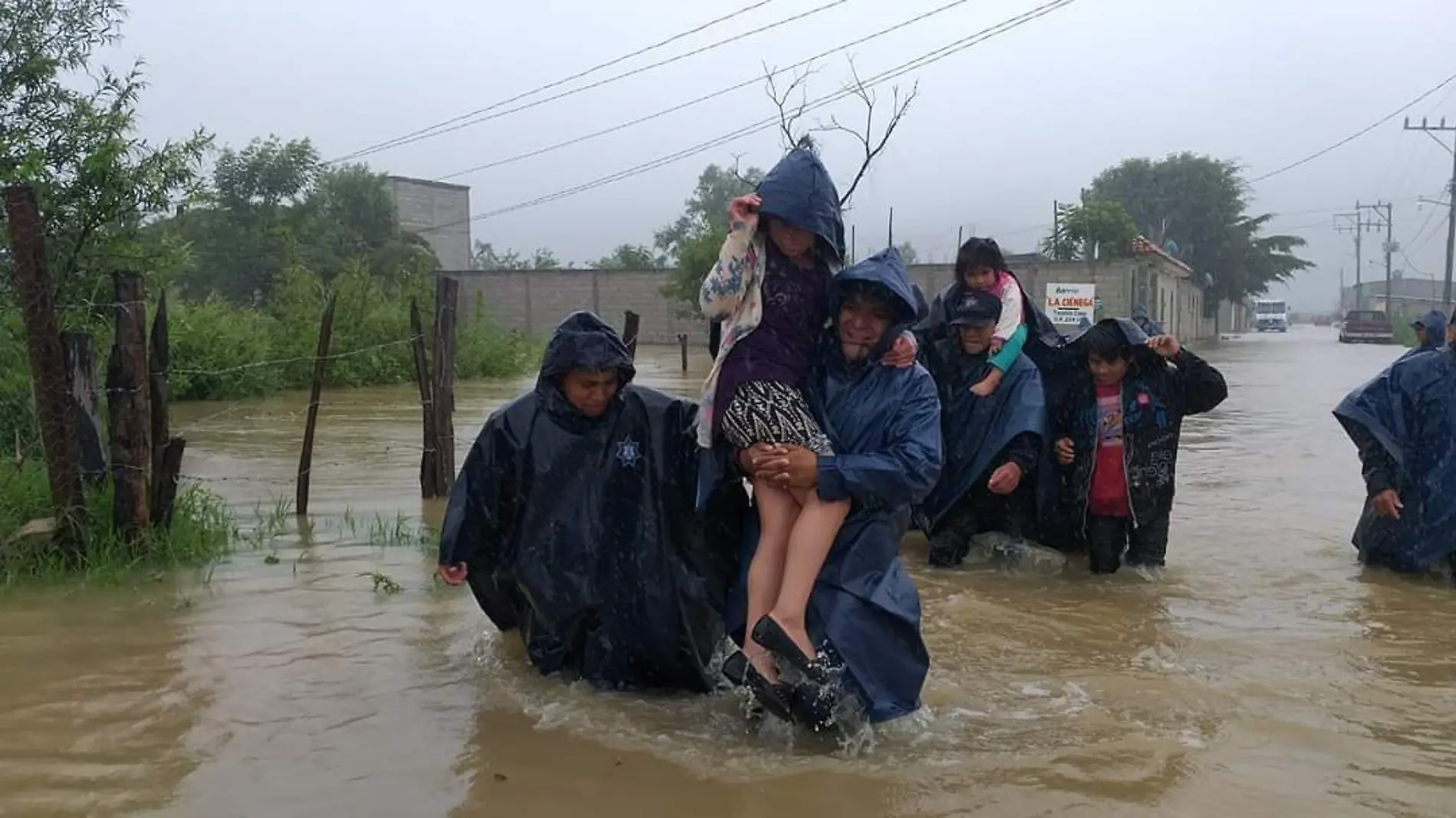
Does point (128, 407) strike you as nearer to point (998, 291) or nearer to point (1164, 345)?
point (998, 291)

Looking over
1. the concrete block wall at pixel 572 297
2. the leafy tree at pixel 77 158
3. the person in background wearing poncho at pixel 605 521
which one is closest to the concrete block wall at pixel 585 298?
the concrete block wall at pixel 572 297

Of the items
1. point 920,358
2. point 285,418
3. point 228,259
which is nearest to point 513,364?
point 285,418

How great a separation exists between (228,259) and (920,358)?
101ft

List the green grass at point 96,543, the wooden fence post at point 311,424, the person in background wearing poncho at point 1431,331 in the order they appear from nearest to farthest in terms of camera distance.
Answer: the green grass at point 96,543 < the person in background wearing poncho at point 1431,331 < the wooden fence post at point 311,424

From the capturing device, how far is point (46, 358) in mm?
5898

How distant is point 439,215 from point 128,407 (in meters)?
46.3

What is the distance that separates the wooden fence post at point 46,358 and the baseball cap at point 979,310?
14.2 ft

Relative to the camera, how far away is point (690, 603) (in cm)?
414

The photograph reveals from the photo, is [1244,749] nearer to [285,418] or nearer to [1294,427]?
[1294,427]

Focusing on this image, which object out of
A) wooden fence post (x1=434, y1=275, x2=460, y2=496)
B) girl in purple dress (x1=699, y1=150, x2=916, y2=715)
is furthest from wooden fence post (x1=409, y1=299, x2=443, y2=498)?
girl in purple dress (x1=699, y1=150, x2=916, y2=715)

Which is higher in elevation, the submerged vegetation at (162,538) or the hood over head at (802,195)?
the hood over head at (802,195)

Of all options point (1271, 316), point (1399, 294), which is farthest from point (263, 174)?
point (1399, 294)

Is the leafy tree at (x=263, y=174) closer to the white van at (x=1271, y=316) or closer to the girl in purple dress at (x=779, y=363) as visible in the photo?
the girl in purple dress at (x=779, y=363)

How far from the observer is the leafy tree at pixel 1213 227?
5338 centimetres
